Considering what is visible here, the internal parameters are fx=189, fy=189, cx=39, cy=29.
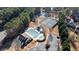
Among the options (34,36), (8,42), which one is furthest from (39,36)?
(8,42)

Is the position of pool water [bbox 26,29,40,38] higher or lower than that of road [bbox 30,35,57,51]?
higher

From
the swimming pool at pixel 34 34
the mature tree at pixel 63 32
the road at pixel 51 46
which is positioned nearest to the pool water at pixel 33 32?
the swimming pool at pixel 34 34

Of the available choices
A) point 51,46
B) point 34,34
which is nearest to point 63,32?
point 51,46

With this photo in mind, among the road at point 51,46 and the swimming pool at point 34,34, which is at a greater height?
the swimming pool at point 34,34

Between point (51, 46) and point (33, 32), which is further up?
point (33, 32)

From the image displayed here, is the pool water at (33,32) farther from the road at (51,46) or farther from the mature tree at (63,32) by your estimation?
the mature tree at (63,32)

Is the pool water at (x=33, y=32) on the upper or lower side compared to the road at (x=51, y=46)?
upper

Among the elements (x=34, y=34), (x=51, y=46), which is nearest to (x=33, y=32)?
(x=34, y=34)

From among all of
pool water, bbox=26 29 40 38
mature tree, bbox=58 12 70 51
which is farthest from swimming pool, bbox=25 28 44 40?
mature tree, bbox=58 12 70 51

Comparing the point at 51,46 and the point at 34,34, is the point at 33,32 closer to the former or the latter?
the point at 34,34

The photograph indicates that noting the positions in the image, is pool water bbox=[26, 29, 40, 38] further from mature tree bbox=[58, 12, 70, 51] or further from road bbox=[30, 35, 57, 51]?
mature tree bbox=[58, 12, 70, 51]

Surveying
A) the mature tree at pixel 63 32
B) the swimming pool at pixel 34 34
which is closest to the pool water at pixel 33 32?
the swimming pool at pixel 34 34
